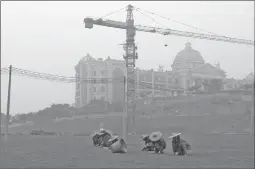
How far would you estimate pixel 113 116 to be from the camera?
86.6 metres

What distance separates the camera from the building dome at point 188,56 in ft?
Answer: 450

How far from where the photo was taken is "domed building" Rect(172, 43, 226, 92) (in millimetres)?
131750

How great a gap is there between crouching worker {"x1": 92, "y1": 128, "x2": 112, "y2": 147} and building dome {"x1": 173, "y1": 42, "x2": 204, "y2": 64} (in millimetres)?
112870

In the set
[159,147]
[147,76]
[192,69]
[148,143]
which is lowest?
[159,147]

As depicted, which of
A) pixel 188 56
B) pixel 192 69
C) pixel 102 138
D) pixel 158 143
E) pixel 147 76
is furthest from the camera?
pixel 188 56

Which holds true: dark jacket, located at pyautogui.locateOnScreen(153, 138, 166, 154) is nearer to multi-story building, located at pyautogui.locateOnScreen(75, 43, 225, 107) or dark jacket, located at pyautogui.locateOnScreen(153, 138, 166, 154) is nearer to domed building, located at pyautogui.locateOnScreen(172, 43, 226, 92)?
multi-story building, located at pyautogui.locateOnScreen(75, 43, 225, 107)

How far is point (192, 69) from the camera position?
132250mm

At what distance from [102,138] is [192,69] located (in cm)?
10988

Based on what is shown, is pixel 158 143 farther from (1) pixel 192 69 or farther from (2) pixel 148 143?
(1) pixel 192 69

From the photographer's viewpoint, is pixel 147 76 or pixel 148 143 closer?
pixel 148 143

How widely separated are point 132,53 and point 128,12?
31.7 feet

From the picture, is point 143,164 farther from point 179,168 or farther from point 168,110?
point 168,110

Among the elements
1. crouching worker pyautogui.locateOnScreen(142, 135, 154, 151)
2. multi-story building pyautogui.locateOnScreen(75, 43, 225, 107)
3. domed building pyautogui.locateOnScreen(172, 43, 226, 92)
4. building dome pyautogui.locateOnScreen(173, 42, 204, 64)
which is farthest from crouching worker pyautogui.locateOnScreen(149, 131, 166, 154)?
building dome pyautogui.locateOnScreen(173, 42, 204, 64)

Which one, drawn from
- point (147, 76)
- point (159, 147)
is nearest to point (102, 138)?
point (159, 147)
